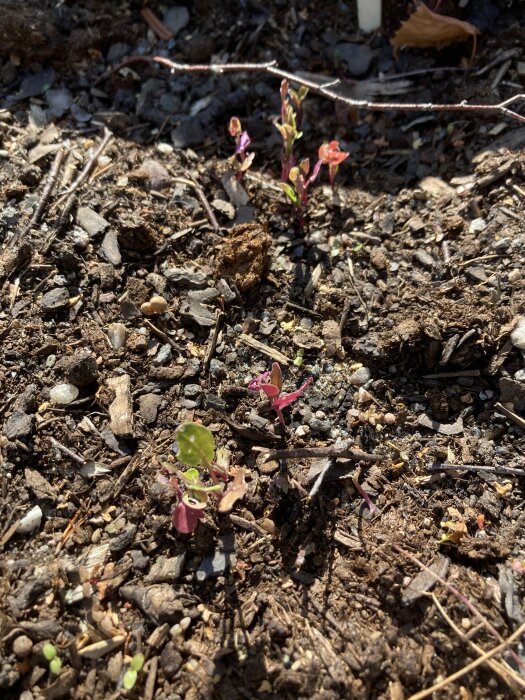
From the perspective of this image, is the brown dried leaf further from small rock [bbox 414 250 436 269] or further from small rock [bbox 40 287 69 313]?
small rock [bbox 414 250 436 269]

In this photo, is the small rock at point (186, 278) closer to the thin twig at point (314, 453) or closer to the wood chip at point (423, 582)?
the thin twig at point (314, 453)

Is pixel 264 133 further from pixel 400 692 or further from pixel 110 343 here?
pixel 400 692

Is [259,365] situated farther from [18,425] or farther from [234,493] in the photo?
[18,425]

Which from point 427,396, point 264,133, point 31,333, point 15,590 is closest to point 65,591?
point 15,590

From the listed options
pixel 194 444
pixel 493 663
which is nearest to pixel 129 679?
pixel 194 444

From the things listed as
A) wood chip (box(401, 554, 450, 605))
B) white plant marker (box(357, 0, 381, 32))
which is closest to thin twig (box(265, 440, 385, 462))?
wood chip (box(401, 554, 450, 605))

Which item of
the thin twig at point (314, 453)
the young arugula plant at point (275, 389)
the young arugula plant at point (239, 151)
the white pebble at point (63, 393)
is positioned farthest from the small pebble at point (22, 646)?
the young arugula plant at point (239, 151)
